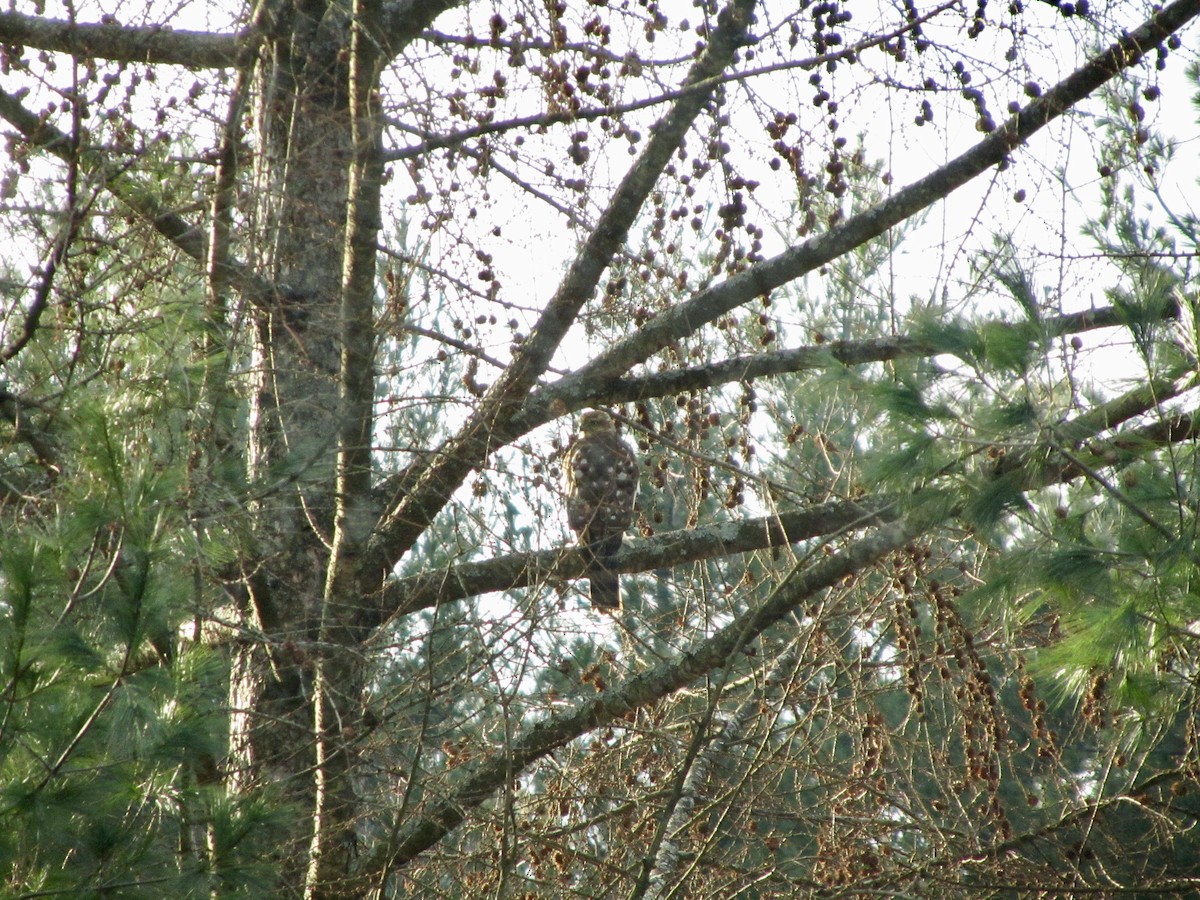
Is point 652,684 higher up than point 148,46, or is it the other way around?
point 148,46

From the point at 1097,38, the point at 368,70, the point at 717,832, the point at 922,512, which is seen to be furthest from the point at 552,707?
the point at 1097,38

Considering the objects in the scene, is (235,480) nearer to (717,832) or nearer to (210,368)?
(210,368)

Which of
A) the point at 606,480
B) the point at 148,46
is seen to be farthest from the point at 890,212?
the point at 148,46

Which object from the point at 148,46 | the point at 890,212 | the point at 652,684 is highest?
the point at 148,46

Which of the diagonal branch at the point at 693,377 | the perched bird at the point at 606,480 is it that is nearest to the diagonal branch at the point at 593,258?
the diagonal branch at the point at 693,377

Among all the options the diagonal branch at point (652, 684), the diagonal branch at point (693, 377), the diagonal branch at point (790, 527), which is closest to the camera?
the diagonal branch at point (790, 527)

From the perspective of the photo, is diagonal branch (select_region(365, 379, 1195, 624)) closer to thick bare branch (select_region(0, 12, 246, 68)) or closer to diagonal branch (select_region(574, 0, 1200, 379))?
diagonal branch (select_region(574, 0, 1200, 379))

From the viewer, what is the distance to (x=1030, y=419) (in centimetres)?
271

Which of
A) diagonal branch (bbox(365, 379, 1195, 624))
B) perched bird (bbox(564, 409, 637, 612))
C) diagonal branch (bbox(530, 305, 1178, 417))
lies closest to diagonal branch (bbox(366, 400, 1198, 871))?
diagonal branch (bbox(365, 379, 1195, 624))

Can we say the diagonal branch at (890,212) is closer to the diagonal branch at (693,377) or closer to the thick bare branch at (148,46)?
the diagonal branch at (693,377)

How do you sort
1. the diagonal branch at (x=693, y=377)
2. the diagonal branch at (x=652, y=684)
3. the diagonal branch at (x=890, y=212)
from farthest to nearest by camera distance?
1. the diagonal branch at (x=693, y=377)
2. the diagonal branch at (x=890, y=212)
3. the diagonal branch at (x=652, y=684)

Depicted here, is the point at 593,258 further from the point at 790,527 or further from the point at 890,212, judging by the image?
the point at 790,527

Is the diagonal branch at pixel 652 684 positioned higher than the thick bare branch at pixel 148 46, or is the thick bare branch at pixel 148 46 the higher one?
the thick bare branch at pixel 148 46

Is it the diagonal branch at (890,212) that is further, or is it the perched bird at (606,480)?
the perched bird at (606,480)
